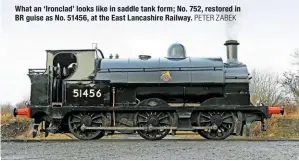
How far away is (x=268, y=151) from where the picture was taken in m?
9.41

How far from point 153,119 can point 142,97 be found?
1.01m

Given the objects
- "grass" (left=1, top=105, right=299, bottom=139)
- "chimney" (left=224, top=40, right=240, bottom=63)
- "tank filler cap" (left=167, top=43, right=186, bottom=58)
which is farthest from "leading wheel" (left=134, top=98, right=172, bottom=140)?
"grass" (left=1, top=105, right=299, bottom=139)

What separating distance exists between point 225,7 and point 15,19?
18.2ft

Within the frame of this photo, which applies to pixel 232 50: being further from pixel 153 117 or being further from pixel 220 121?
pixel 153 117

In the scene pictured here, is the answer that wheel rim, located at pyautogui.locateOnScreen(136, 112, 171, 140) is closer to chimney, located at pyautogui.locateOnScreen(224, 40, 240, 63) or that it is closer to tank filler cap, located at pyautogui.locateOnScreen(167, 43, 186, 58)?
tank filler cap, located at pyautogui.locateOnScreen(167, 43, 186, 58)

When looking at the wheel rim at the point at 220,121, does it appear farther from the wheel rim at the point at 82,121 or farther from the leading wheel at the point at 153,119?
the wheel rim at the point at 82,121

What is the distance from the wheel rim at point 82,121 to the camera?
1298 cm

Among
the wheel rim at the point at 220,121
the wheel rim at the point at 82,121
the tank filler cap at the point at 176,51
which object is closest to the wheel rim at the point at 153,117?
the wheel rim at the point at 220,121

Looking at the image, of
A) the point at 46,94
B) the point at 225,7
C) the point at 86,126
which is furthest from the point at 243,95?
the point at 46,94

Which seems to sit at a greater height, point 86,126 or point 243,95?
point 243,95

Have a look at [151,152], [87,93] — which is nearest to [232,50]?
[87,93]

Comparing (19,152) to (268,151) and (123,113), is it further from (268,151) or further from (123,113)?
(268,151)

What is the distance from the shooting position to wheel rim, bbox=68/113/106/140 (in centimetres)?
1298

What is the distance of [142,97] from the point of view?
44.3 feet
